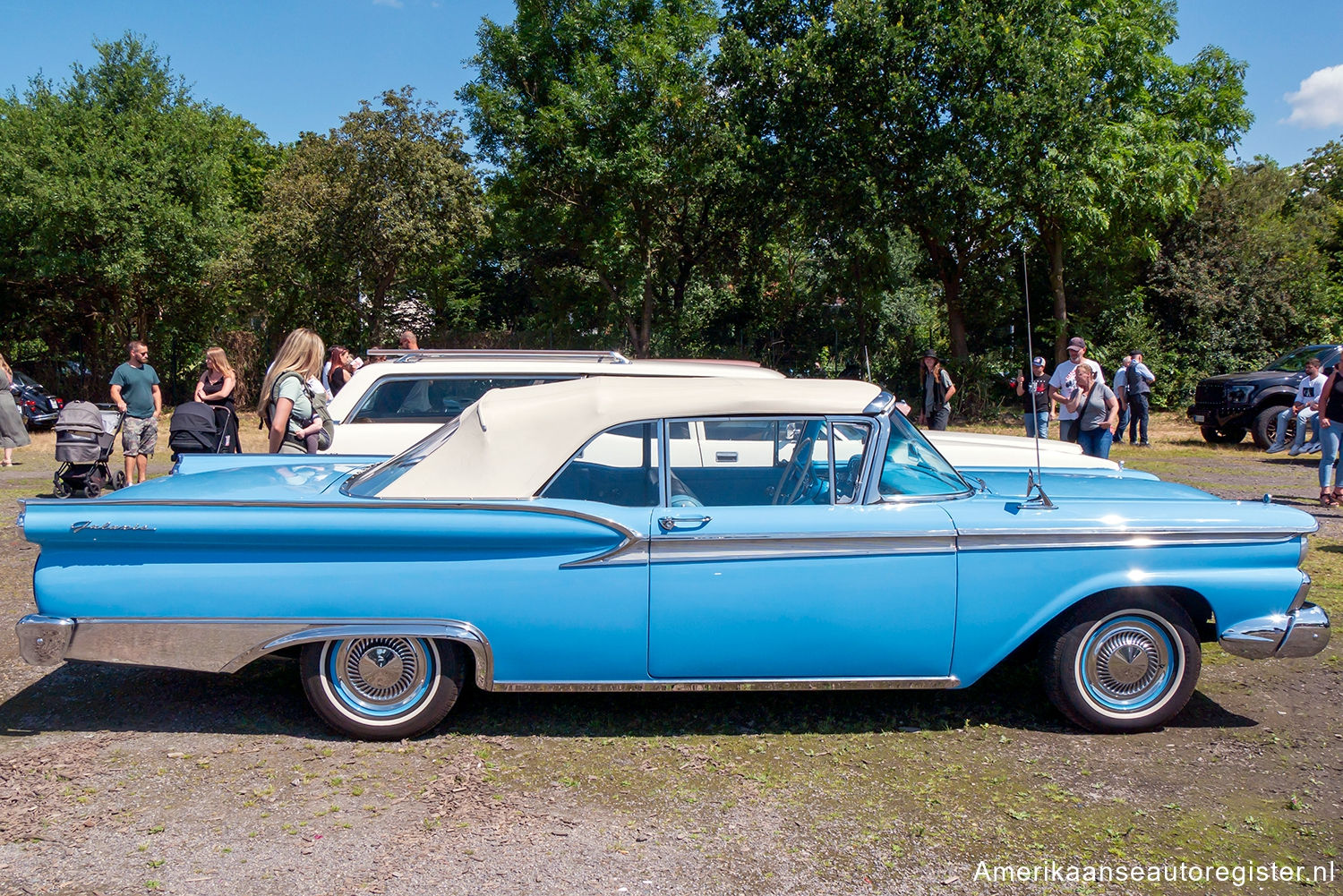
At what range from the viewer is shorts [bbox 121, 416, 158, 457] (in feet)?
32.5

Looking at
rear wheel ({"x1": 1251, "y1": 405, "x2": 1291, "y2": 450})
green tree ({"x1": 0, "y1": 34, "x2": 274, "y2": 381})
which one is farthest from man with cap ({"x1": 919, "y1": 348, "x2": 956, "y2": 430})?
green tree ({"x1": 0, "y1": 34, "x2": 274, "y2": 381})

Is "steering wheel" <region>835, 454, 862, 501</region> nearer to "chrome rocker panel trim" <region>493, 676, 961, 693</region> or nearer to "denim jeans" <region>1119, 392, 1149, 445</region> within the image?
"chrome rocker panel trim" <region>493, 676, 961, 693</region>

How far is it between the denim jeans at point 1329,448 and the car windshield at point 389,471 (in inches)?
373

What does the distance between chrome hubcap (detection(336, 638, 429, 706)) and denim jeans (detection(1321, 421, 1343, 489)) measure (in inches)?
385

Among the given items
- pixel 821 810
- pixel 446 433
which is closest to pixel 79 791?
pixel 446 433

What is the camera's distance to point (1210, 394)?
683 inches

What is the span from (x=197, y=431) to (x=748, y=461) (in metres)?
5.44

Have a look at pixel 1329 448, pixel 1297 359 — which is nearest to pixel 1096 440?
pixel 1329 448

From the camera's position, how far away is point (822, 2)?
68.3 feet

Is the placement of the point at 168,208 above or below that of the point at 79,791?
above

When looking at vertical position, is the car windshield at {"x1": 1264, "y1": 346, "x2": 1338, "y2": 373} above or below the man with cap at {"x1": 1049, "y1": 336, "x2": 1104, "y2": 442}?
above

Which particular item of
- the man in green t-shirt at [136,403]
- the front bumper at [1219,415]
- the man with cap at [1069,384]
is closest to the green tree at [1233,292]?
the front bumper at [1219,415]

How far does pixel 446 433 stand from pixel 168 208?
2209 centimetres

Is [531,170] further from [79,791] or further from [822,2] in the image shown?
[79,791]
